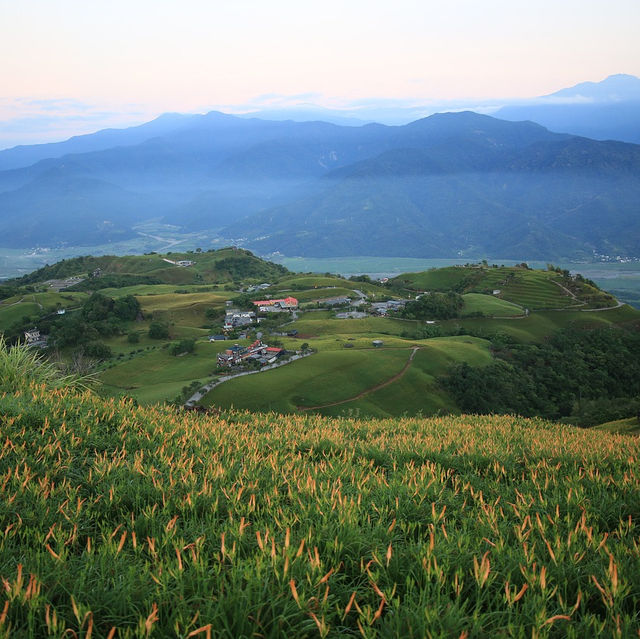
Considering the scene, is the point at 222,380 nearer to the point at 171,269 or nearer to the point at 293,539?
the point at 293,539

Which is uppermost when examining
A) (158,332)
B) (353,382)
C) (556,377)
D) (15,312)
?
(15,312)

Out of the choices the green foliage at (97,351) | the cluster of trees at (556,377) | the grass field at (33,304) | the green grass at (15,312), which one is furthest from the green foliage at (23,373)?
the grass field at (33,304)

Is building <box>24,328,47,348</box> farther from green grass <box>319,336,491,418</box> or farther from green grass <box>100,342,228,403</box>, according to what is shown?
green grass <box>319,336,491,418</box>

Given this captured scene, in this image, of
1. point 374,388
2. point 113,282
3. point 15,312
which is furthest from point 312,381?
point 113,282

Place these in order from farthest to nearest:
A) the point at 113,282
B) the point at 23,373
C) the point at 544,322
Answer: the point at 113,282
the point at 544,322
the point at 23,373

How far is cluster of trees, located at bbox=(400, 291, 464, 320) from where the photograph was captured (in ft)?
280

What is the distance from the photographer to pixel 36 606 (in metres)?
2.76

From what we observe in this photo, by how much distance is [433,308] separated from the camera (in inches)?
3396

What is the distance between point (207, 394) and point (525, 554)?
42909 mm

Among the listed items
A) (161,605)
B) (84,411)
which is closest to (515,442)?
(161,605)

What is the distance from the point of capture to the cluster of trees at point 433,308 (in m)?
85.4

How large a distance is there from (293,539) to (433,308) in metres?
85.7

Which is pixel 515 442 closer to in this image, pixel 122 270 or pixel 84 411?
pixel 84 411

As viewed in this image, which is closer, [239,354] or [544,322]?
[239,354]
